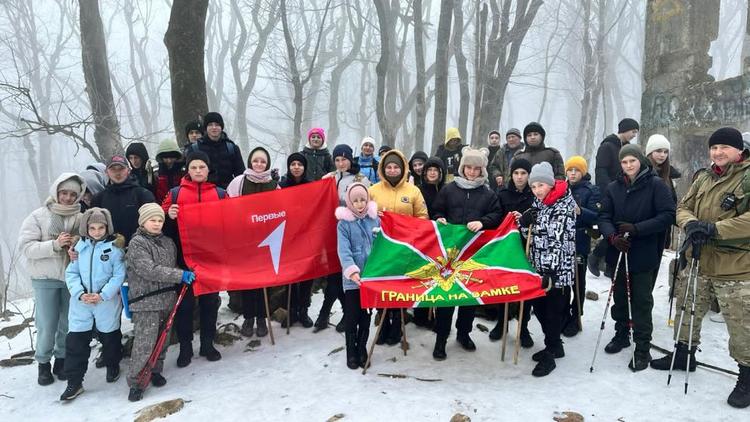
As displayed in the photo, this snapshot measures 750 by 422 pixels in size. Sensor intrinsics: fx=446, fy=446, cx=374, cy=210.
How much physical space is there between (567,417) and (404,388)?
1537mm

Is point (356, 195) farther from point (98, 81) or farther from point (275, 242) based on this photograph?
point (98, 81)

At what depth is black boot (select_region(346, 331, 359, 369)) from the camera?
505 centimetres

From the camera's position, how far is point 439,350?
523 cm

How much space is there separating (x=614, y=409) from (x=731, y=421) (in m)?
0.90

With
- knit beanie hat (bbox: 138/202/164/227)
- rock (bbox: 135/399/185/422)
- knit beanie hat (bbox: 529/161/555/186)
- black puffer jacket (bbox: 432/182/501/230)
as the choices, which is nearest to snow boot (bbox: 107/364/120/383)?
rock (bbox: 135/399/185/422)

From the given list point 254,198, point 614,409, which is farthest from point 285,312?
point 614,409

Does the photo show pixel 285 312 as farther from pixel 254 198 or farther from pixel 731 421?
pixel 731 421

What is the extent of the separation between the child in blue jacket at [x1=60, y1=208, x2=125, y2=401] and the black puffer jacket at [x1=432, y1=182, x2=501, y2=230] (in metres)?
3.74

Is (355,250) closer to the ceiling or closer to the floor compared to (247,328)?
closer to the ceiling

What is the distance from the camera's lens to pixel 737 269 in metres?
4.05

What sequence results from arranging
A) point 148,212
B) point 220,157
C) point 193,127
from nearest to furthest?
1. point 148,212
2. point 220,157
3. point 193,127

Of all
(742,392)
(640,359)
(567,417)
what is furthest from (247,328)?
(742,392)

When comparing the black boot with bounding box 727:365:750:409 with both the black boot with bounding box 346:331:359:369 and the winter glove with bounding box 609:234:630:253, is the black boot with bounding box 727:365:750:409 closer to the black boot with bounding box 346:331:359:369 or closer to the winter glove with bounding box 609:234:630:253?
the winter glove with bounding box 609:234:630:253

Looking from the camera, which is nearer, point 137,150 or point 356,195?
point 356,195
